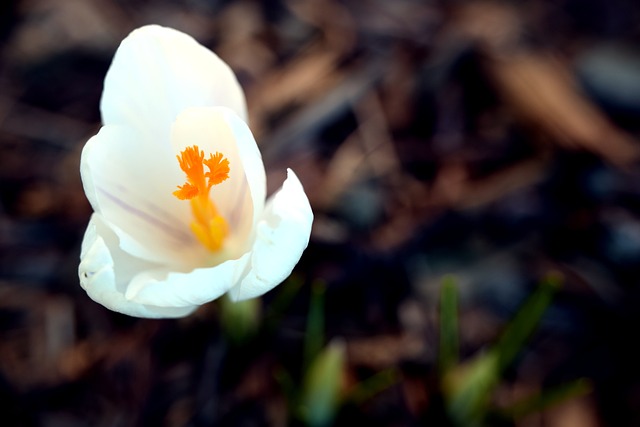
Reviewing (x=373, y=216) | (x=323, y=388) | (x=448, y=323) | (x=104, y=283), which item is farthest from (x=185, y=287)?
(x=373, y=216)

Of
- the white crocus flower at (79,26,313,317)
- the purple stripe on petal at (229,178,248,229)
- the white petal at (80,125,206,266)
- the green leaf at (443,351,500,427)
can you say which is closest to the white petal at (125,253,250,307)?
the white crocus flower at (79,26,313,317)

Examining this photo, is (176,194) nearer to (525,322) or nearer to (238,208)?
(238,208)

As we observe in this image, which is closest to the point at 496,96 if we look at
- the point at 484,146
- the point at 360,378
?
the point at 484,146

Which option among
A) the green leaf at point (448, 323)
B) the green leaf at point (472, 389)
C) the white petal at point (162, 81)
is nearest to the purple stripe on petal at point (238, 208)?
the white petal at point (162, 81)

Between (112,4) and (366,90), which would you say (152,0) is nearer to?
(112,4)

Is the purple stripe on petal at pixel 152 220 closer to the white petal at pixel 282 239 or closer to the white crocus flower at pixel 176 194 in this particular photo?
the white crocus flower at pixel 176 194

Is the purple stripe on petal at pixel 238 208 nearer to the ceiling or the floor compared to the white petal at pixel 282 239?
nearer to the floor
